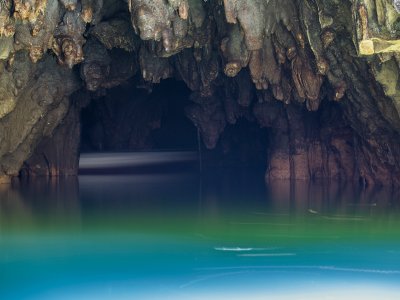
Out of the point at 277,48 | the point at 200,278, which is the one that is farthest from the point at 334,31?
the point at 200,278

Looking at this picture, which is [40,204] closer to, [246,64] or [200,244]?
[246,64]

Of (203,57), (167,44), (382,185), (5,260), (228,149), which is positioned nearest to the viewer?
(5,260)

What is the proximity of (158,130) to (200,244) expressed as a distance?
24365mm

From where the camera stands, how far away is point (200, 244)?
45.3 ft

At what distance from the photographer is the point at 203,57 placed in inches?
824

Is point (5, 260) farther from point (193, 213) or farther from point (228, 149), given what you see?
point (228, 149)

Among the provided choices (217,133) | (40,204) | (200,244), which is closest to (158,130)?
(217,133)

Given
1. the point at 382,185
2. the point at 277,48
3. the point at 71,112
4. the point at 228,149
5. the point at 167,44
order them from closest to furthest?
the point at 167,44 < the point at 277,48 < the point at 382,185 < the point at 71,112 < the point at 228,149

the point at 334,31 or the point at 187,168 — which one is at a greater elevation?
the point at 334,31

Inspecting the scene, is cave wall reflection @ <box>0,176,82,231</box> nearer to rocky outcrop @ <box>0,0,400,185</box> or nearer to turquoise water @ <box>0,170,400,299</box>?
turquoise water @ <box>0,170,400,299</box>

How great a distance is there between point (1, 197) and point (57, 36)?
18.3 feet

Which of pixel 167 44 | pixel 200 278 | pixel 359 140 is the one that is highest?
pixel 167 44

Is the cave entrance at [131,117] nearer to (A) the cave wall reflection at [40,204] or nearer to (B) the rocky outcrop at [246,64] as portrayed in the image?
(B) the rocky outcrop at [246,64]

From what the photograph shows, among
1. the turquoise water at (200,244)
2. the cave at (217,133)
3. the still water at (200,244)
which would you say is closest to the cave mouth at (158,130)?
the cave at (217,133)
